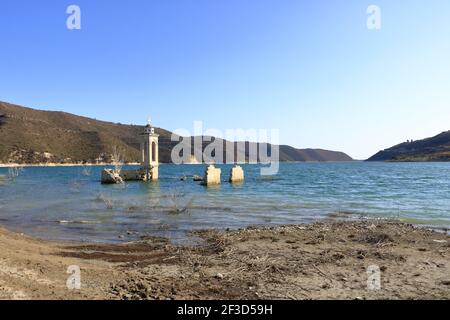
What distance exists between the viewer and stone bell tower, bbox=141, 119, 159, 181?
199 ft

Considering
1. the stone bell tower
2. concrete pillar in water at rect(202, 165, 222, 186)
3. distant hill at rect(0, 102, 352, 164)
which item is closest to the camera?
concrete pillar in water at rect(202, 165, 222, 186)

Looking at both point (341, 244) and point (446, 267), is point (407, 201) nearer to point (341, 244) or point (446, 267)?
point (341, 244)

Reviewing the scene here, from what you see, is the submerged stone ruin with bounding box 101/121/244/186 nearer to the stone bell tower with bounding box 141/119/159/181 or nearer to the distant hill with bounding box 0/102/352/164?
the stone bell tower with bounding box 141/119/159/181

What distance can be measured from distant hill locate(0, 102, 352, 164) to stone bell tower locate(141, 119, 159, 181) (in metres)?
69.0

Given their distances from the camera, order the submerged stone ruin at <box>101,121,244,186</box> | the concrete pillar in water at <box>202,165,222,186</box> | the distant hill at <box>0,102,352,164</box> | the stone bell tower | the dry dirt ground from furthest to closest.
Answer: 1. the distant hill at <box>0,102,352,164</box>
2. the stone bell tower
3. the submerged stone ruin at <box>101,121,244,186</box>
4. the concrete pillar in water at <box>202,165,222,186</box>
5. the dry dirt ground

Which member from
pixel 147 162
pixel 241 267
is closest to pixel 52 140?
pixel 147 162

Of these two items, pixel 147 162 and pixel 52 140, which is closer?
pixel 147 162

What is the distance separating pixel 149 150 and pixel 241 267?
178 ft

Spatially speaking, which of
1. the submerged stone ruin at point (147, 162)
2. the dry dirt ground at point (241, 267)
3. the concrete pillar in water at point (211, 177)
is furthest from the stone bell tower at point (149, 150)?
the dry dirt ground at point (241, 267)

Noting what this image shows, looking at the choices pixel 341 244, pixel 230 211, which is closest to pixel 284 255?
pixel 341 244

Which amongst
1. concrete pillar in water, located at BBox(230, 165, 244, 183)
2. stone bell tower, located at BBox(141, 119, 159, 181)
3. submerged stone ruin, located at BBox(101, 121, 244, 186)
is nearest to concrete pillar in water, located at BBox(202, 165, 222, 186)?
concrete pillar in water, located at BBox(230, 165, 244, 183)

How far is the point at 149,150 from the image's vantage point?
61.9 meters

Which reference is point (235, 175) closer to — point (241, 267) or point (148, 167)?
point (148, 167)

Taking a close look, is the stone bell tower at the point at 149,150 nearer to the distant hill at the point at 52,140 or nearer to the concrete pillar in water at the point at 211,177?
the concrete pillar in water at the point at 211,177
